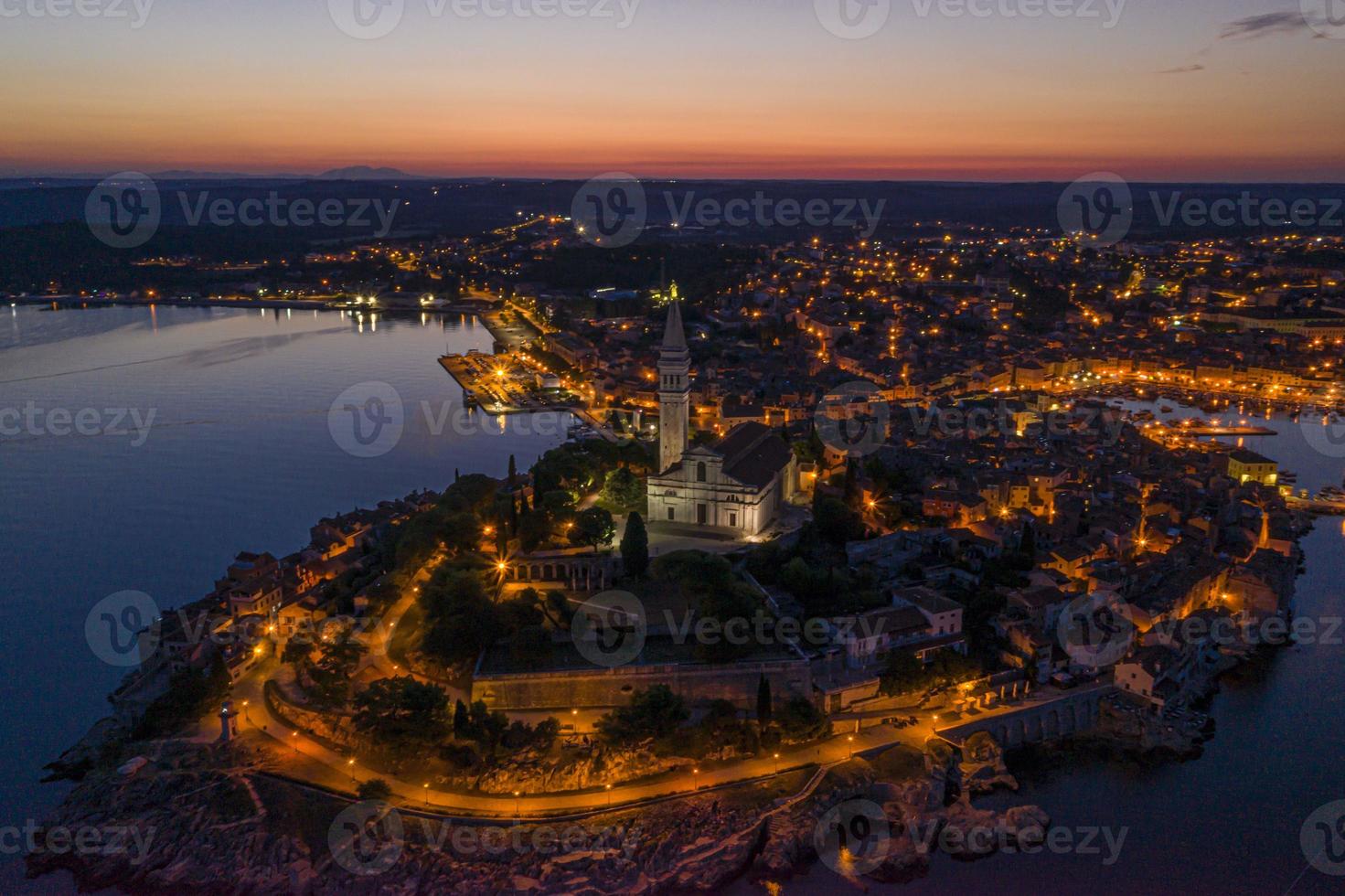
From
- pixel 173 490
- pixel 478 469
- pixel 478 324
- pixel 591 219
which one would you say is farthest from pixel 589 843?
pixel 591 219

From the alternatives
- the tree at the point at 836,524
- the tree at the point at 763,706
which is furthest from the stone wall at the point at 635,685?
the tree at the point at 836,524

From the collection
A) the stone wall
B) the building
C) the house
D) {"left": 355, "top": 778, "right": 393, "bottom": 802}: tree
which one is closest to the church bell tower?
the stone wall

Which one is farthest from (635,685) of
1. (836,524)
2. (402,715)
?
(836,524)

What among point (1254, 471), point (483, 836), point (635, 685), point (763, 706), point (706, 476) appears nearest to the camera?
point (483, 836)

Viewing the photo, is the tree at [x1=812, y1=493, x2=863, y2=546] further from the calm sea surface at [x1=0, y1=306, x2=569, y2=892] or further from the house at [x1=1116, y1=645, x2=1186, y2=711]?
the calm sea surface at [x1=0, y1=306, x2=569, y2=892]

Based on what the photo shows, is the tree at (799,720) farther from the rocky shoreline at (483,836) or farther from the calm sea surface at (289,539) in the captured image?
the calm sea surface at (289,539)

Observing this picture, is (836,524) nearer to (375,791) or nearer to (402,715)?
(402,715)
